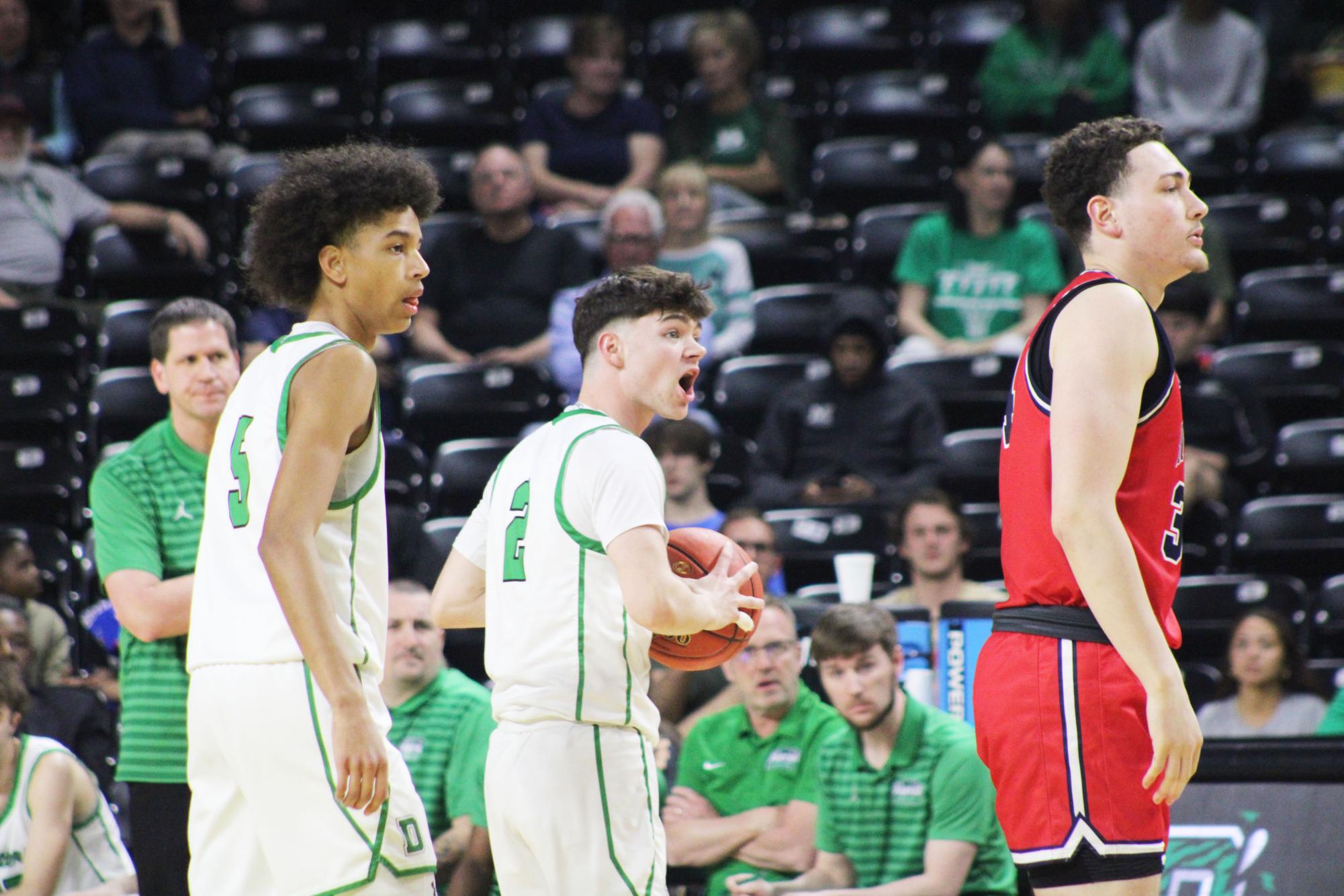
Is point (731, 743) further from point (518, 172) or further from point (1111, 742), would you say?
point (518, 172)

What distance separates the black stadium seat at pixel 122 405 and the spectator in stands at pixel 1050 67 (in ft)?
17.7

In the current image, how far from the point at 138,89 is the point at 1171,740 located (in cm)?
866

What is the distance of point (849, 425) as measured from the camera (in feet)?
26.9

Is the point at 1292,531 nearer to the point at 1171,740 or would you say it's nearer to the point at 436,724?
the point at 436,724

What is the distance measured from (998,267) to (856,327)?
1.27m

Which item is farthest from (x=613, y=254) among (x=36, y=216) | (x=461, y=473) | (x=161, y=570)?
(x=161, y=570)

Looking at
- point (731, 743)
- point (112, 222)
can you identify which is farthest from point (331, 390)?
point (112, 222)

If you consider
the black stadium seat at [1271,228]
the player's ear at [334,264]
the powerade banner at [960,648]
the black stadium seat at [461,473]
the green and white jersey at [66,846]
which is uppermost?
the black stadium seat at [1271,228]

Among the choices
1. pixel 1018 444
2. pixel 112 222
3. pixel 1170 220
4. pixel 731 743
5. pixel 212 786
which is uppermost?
pixel 112 222

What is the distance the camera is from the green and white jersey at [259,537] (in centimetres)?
306

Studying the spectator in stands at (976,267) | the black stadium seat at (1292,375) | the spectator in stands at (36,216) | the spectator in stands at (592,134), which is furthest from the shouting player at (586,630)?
the spectator in stands at (592,134)

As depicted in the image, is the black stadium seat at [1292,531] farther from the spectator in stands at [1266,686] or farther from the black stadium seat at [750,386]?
the black stadium seat at [750,386]

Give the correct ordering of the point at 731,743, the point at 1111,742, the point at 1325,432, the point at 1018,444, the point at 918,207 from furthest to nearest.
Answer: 1. the point at 918,207
2. the point at 1325,432
3. the point at 731,743
4. the point at 1018,444
5. the point at 1111,742

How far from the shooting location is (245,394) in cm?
318
